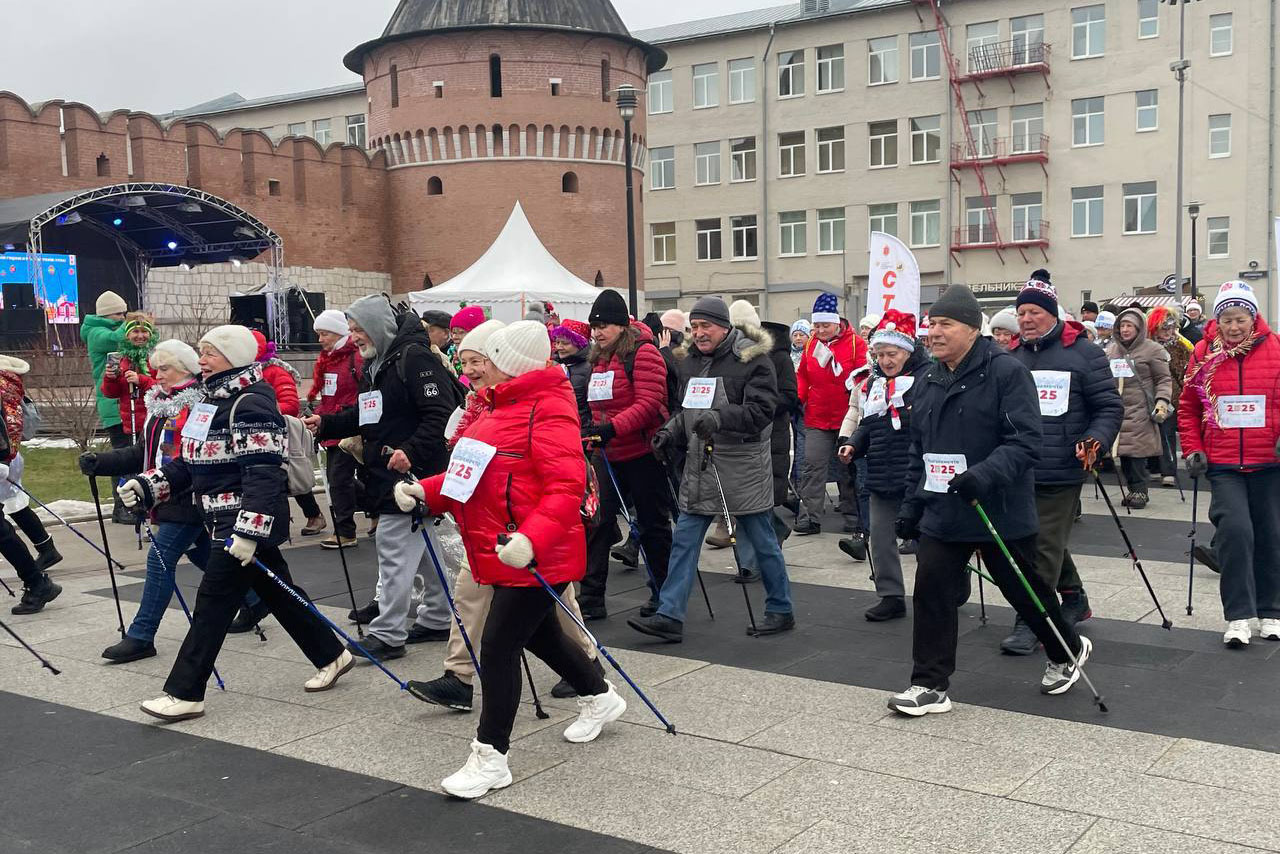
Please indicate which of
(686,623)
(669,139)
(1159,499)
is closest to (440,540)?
(686,623)

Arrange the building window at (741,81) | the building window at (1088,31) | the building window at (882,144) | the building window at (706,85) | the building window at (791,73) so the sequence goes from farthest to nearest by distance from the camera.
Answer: the building window at (706,85), the building window at (741,81), the building window at (791,73), the building window at (882,144), the building window at (1088,31)

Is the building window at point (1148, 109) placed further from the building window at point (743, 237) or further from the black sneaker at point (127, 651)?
the black sneaker at point (127, 651)

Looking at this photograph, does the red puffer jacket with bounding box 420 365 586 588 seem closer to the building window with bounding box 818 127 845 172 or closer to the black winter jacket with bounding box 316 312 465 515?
the black winter jacket with bounding box 316 312 465 515

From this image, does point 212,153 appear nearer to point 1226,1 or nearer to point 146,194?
point 146,194

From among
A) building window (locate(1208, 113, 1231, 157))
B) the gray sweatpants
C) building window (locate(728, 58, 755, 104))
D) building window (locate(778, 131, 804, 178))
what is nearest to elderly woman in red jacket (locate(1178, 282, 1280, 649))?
the gray sweatpants

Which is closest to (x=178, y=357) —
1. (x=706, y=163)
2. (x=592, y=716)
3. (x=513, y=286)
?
(x=592, y=716)

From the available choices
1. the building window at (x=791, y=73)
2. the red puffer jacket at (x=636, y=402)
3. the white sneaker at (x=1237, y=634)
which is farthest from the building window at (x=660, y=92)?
the white sneaker at (x=1237, y=634)

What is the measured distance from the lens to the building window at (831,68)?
5350cm

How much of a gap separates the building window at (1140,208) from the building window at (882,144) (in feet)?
31.6

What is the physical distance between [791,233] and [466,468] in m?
51.5

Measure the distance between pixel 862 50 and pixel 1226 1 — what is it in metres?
14.1

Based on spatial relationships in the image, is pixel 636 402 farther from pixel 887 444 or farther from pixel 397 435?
pixel 887 444

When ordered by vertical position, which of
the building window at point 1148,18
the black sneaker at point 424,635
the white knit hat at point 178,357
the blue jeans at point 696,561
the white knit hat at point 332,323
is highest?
the building window at point 1148,18

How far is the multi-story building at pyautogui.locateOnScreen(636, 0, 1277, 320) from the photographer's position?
45.3 meters
